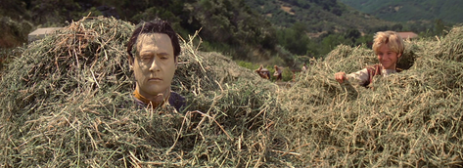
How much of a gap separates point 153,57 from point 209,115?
0.51 m

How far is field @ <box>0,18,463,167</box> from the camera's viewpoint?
7.43 ft

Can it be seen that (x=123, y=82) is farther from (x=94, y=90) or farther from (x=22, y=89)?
(x=22, y=89)

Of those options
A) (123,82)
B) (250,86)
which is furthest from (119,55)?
(250,86)

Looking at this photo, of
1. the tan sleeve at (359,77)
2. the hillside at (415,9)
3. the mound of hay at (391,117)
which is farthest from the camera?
the hillside at (415,9)

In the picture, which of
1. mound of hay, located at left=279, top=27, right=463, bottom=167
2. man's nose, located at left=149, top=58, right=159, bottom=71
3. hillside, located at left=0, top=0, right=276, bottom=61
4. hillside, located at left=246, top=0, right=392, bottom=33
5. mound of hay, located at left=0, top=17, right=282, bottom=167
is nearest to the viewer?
mound of hay, located at left=0, top=17, right=282, bottom=167

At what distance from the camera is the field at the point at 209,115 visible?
2266mm

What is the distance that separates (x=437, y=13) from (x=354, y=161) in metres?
65.8

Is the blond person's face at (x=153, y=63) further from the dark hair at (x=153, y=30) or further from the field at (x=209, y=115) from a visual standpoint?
the field at (x=209, y=115)

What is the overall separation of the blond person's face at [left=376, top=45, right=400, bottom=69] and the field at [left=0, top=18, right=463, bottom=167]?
24 centimetres

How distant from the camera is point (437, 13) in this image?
61.4 meters

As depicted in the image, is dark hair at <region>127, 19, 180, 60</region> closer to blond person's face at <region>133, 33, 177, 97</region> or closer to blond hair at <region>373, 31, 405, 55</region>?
blond person's face at <region>133, 33, 177, 97</region>

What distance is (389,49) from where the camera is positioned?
4.07 m

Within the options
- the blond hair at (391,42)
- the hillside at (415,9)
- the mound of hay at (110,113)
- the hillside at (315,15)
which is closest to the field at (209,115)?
the mound of hay at (110,113)

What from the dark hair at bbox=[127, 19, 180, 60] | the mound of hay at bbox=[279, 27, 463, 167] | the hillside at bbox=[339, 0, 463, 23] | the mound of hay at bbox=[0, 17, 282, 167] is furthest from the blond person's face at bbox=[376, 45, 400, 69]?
the hillside at bbox=[339, 0, 463, 23]
